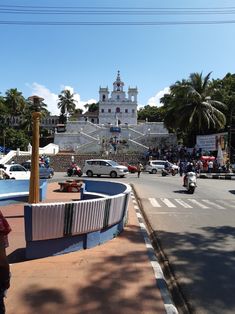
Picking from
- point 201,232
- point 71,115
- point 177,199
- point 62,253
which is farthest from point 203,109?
point 71,115

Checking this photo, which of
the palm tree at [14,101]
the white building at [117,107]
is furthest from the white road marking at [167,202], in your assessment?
the white building at [117,107]

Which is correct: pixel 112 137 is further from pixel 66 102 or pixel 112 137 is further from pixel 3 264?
pixel 3 264

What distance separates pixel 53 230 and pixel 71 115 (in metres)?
106

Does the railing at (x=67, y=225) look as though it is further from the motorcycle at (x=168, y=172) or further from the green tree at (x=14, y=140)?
the green tree at (x=14, y=140)

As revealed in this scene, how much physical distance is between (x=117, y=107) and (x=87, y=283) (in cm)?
10799

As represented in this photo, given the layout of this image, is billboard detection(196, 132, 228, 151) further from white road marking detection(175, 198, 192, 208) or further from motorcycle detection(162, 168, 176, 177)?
white road marking detection(175, 198, 192, 208)

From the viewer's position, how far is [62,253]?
7980 millimetres

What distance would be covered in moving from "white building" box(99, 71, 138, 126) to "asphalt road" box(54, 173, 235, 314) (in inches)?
3748

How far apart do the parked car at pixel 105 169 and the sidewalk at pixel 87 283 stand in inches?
1082

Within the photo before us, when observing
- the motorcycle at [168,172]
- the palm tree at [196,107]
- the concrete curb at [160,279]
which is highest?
the palm tree at [196,107]

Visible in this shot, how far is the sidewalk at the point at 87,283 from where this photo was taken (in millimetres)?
5367

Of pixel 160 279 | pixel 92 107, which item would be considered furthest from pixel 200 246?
pixel 92 107

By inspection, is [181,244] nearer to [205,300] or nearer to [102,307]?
[205,300]

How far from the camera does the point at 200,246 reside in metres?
9.18
